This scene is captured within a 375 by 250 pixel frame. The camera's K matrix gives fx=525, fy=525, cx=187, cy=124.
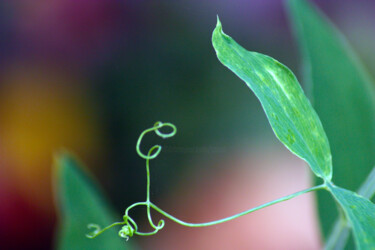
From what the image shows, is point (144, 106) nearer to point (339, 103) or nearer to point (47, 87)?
point (47, 87)

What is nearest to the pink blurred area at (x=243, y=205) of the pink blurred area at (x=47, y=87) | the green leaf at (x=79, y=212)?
the pink blurred area at (x=47, y=87)

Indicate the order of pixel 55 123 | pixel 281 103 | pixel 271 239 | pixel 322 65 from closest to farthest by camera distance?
pixel 281 103 → pixel 322 65 → pixel 271 239 → pixel 55 123

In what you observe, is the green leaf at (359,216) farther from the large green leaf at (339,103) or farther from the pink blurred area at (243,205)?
Answer: the pink blurred area at (243,205)

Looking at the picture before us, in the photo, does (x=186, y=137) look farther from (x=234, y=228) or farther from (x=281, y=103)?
(x=281, y=103)

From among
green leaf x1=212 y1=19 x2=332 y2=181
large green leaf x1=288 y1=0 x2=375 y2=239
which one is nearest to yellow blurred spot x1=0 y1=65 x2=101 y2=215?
large green leaf x1=288 y1=0 x2=375 y2=239

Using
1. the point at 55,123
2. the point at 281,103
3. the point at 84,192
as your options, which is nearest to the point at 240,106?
the point at 55,123

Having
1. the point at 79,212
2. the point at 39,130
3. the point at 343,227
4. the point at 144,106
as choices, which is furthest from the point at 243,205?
the point at 343,227
